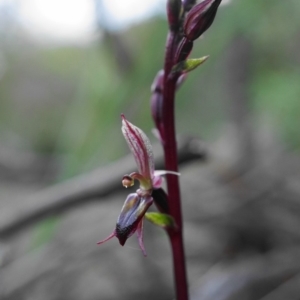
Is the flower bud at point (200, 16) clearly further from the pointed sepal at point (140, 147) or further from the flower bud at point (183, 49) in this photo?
Answer: the pointed sepal at point (140, 147)

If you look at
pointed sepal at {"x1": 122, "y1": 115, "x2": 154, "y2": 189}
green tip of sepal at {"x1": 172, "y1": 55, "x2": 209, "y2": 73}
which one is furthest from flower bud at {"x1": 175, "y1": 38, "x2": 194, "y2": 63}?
pointed sepal at {"x1": 122, "y1": 115, "x2": 154, "y2": 189}

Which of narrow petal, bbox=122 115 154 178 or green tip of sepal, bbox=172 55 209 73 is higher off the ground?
green tip of sepal, bbox=172 55 209 73

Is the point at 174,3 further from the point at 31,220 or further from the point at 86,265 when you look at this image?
the point at 86,265

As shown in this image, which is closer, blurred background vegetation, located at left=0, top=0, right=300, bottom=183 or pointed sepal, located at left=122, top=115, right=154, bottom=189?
pointed sepal, located at left=122, top=115, right=154, bottom=189

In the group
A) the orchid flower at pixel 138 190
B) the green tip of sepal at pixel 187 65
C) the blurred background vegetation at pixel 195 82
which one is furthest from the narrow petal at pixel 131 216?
the blurred background vegetation at pixel 195 82

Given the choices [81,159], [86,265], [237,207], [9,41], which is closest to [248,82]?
[237,207]

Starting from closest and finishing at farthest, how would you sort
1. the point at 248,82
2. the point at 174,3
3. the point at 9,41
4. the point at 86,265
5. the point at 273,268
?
1. the point at 174,3
2. the point at 273,268
3. the point at 86,265
4. the point at 248,82
5. the point at 9,41

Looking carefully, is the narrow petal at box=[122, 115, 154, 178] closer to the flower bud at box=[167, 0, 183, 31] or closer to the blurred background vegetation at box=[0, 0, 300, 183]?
the flower bud at box=[167, 0, 183, 31]

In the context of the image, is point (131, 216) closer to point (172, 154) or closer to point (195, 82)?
point (172, 154)
